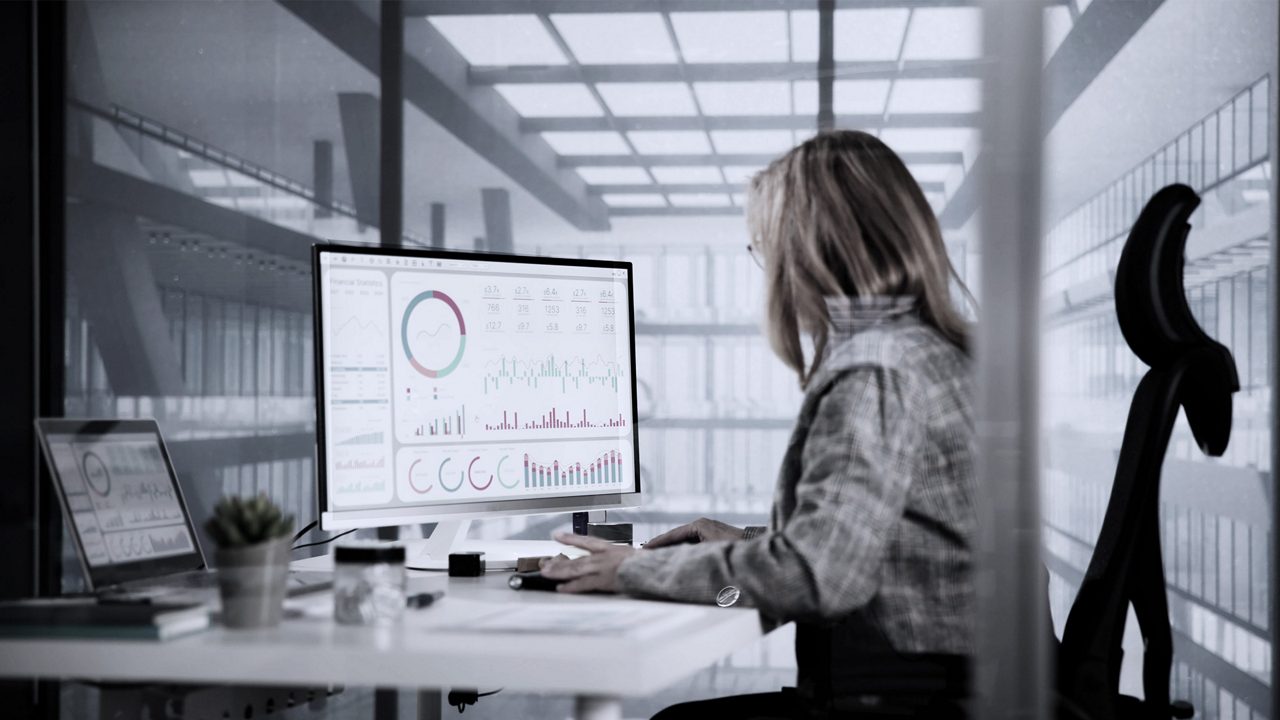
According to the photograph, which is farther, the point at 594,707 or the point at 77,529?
the point at 77,529

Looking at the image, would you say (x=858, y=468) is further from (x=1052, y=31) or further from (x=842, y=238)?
(x=1052, y=31)

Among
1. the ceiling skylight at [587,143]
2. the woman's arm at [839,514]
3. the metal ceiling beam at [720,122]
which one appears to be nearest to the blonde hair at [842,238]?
the woman's arm at [839,514]

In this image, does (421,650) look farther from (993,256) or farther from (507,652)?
(993,256)

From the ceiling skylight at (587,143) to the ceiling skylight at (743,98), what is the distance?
0.85ft

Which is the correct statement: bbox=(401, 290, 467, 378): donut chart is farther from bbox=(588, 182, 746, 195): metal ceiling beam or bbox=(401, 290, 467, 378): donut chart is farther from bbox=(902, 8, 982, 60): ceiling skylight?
bbox=(902, 8, 982, 60): ceiling skylight

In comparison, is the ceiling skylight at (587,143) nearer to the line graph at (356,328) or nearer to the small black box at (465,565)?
the line graph at (356,328)

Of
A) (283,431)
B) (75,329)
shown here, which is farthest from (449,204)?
(75,329)

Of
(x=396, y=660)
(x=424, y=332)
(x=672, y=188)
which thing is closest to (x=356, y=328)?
(x=424, y=332)

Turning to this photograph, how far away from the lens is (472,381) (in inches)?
76.0

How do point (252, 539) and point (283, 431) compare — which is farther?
point (283, 431)

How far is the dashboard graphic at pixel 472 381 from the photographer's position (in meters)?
1.79

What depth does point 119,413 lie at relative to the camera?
2.78m

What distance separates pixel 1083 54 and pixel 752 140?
102 cm

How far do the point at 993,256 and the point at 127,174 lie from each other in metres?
2.33
